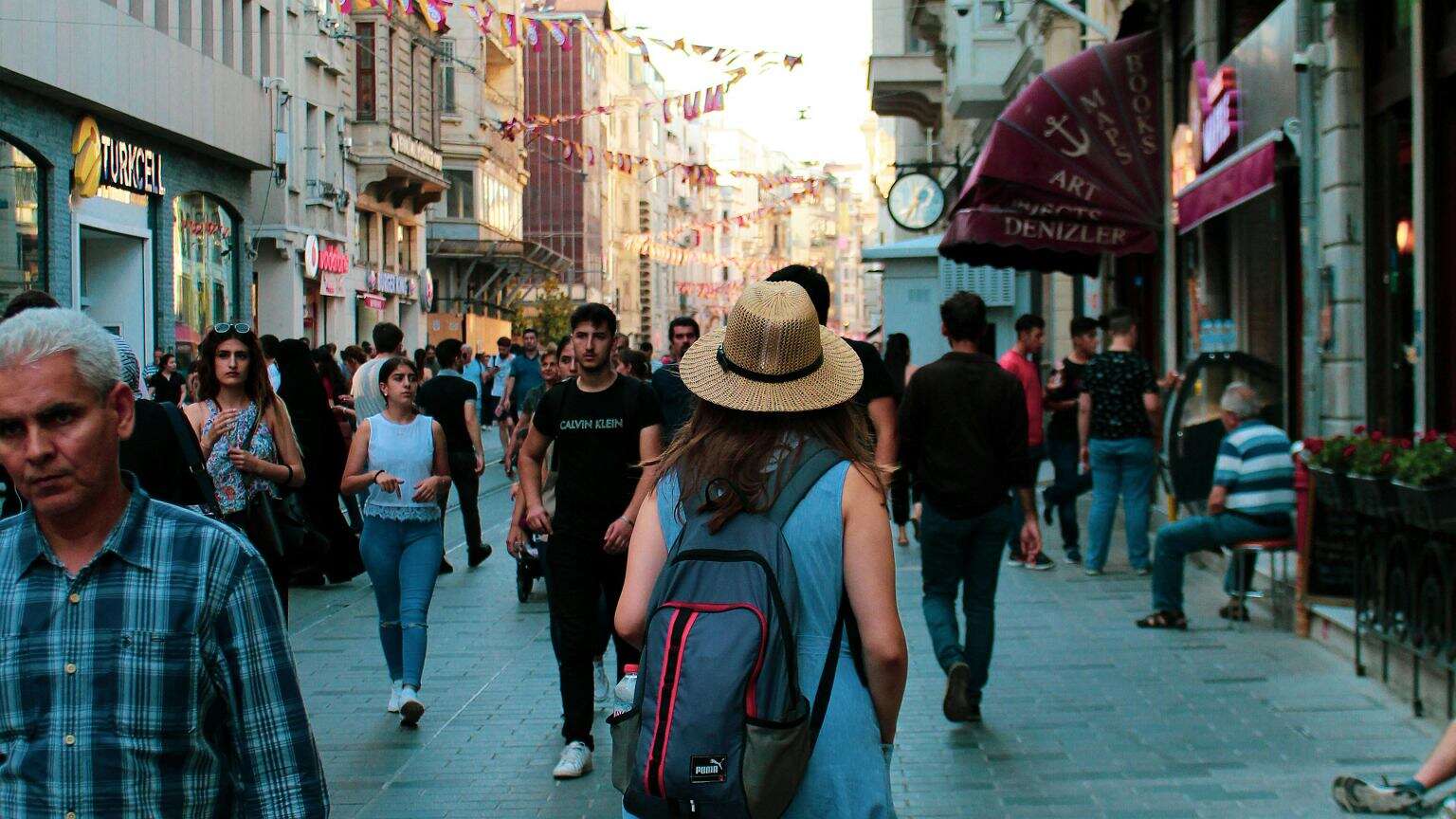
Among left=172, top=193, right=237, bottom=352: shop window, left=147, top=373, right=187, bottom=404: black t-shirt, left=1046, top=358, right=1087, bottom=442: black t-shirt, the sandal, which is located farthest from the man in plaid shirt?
left=172, top=193, right=237, bottom=352: shop window

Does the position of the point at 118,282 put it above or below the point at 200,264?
below

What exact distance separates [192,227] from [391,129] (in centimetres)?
1126

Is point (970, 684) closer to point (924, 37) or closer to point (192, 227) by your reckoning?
point (192, 227)

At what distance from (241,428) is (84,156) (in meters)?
18.3

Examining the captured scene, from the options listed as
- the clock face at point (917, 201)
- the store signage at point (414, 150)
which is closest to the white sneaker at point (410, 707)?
the clock face at point (917, 201)

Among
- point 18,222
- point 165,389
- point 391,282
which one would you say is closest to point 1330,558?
point 165,389

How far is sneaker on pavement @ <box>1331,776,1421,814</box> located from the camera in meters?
5.80

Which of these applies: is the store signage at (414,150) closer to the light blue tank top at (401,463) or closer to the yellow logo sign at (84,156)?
the yellow logo sign at (84,156)

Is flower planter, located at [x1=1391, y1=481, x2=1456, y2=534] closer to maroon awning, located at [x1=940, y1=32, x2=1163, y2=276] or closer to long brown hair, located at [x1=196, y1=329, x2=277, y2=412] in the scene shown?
long brown hair, located at [x1=196, y1=329, x2=277, y2=412]

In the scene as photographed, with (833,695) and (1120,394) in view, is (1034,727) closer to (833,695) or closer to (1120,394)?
(833,695)

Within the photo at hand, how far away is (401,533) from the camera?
830cm

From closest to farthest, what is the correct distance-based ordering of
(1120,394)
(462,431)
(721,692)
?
(721,692), (1120,394), (462,431)

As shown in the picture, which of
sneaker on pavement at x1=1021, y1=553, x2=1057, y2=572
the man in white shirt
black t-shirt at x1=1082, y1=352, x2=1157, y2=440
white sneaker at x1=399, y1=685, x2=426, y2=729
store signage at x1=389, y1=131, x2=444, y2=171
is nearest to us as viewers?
white sneaker at x1=399, y1=685, x2=426, y2=729

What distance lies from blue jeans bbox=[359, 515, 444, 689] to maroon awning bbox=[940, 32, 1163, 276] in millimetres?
10071
